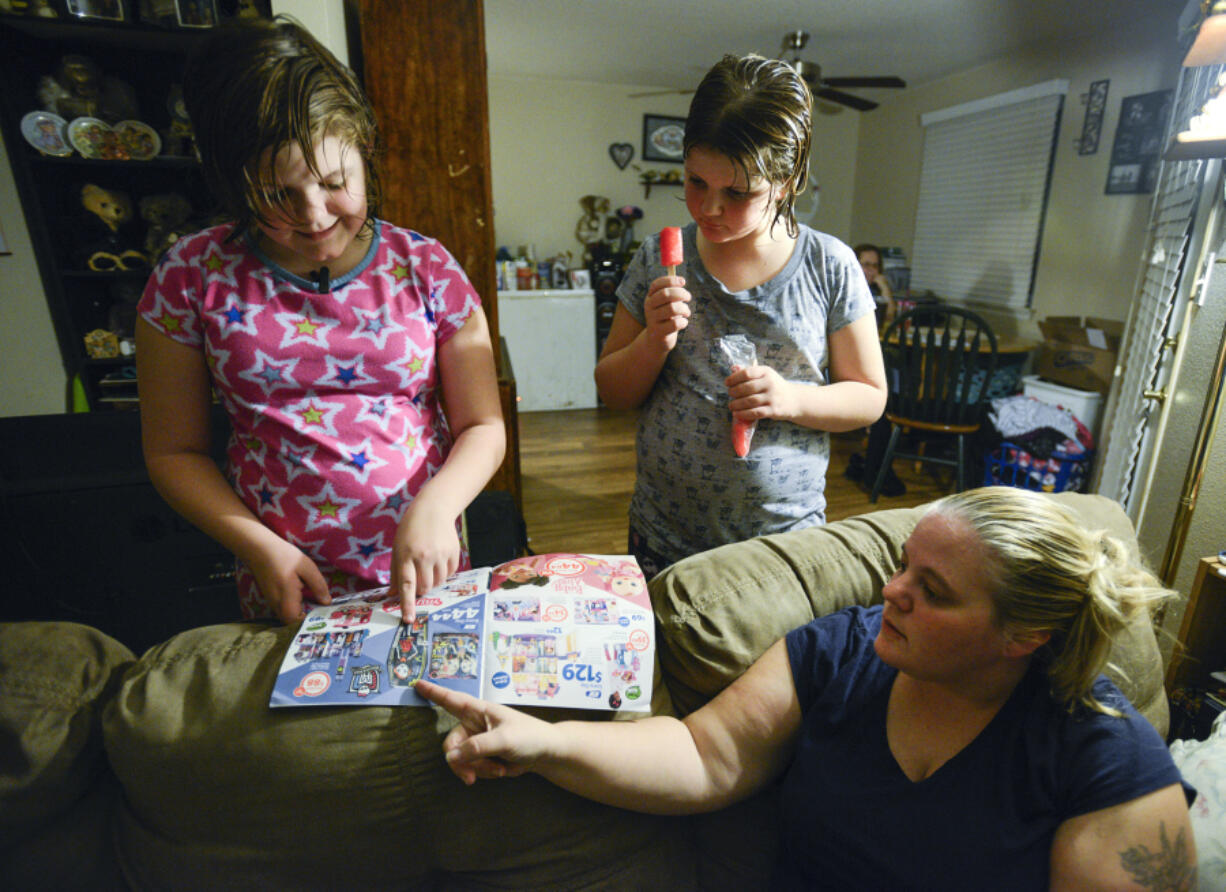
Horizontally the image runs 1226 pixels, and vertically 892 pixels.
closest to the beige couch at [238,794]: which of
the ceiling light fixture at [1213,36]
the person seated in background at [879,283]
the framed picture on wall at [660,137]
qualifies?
the ceiling light fixture at [1213,36]

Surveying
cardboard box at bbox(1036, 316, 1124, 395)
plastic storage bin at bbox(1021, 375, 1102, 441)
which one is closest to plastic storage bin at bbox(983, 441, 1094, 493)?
plastic storage bin at bbox(1021, 375, 1102, 441)

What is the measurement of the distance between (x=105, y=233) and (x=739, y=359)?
2816mm

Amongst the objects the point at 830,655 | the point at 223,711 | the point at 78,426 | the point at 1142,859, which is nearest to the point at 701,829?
the point at 830,655

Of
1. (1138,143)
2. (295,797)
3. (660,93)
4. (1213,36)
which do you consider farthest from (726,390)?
(660,93)

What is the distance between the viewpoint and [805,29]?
156 inches

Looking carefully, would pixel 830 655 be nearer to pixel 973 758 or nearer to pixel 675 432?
pixel 973 758

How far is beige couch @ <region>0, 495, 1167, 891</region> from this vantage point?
0.74 meters

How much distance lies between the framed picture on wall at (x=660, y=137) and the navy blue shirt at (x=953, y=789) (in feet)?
18.4

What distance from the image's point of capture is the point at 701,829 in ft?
3.10

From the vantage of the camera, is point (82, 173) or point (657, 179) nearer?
point (82, 173)

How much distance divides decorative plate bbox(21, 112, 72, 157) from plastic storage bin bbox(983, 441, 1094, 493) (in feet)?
13.9

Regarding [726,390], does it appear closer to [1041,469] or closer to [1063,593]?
[1063,593]

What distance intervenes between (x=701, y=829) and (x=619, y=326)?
2.60 ft

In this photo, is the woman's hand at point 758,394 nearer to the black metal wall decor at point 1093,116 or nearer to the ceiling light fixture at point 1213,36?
the ceiling light fixture at point 1213,36
